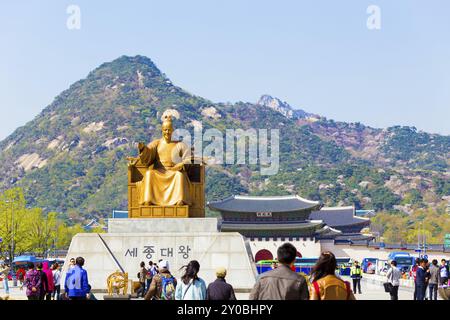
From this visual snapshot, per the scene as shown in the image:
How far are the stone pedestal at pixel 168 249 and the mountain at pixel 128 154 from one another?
102639 millimetres

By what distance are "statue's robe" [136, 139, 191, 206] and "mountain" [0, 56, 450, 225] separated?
102054mm

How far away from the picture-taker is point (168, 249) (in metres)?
21.3

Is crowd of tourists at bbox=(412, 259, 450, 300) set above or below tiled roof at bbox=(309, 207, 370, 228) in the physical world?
above

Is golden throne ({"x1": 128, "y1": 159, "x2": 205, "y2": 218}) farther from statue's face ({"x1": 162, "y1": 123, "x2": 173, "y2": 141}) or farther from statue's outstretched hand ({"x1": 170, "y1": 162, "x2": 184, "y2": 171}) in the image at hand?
statue's face ({"x1": 162, "y1": 123, "x2": 173, "y2": 141})

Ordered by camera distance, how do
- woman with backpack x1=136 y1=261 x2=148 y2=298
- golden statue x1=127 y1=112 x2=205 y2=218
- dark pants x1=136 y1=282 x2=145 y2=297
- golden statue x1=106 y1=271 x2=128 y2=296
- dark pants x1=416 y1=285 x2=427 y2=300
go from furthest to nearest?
golden statue x1=127 y1=112 x2=205 y2=218, dark pants x1=136 y1=282 x2=145 y2=297, woman with backpack x1=136 y1=261 x2=148 y2=298, golden statue x1=106 y1=271 x2=128 y2=296, dark pants x1=416 y1=285 x2=427 y2=300

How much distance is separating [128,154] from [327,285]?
5638 inches

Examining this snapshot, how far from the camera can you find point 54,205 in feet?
446

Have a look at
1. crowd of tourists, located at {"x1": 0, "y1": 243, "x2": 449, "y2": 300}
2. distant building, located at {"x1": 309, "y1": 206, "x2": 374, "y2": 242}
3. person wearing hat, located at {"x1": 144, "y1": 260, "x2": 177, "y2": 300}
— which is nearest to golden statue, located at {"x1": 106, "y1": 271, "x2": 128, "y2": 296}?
crowd of tourists, located at {"x1": 0, "y1": 243, "x2": 449, "y2": 300}

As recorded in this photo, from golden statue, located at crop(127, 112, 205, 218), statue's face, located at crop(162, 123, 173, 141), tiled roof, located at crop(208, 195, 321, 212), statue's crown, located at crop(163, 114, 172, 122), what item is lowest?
tiled roof, located at crop(208, 195, 321, 212)

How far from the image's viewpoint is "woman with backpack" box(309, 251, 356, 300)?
304 inches

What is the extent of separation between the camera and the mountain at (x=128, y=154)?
133750mm

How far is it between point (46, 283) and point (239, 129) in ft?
542

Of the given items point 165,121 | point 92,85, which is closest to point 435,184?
point 92,85

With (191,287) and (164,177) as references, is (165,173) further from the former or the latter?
(191,287)
